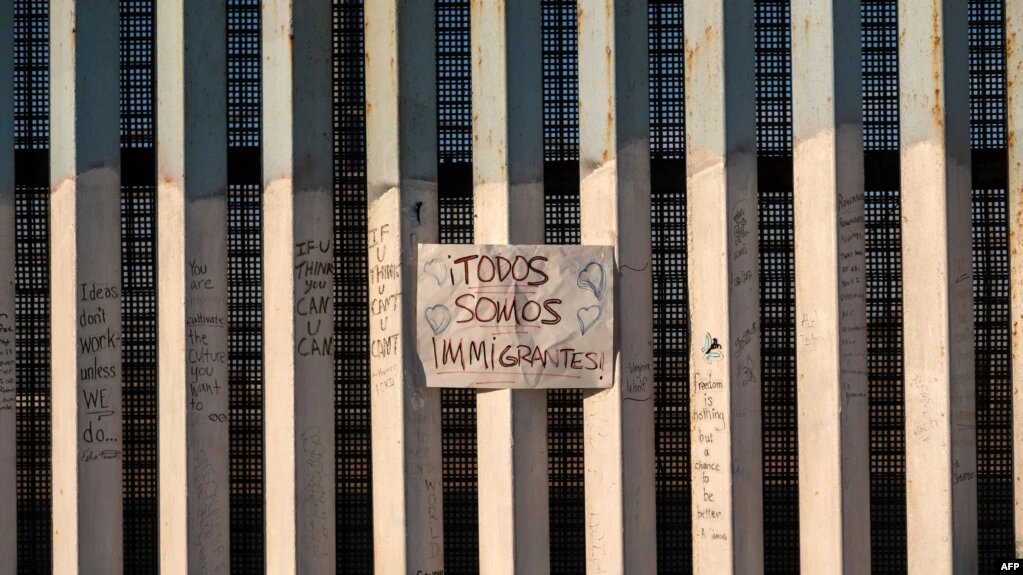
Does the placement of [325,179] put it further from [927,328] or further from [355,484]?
[927,328]

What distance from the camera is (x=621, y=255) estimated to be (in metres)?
4.30

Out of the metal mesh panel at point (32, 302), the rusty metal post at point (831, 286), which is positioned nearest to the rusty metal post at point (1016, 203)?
the rusty metal post at point (831, 286)

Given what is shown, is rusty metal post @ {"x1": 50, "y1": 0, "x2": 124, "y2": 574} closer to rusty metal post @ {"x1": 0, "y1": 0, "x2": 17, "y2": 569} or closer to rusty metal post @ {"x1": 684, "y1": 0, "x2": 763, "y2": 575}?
rusty metal post @ {"x1": 0, "y1": 0, "x2": 17, "y2": 569}

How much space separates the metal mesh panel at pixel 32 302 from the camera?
4.63m

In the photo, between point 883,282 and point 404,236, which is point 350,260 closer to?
point 404,236

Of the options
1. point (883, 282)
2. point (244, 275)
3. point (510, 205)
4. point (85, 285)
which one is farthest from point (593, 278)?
point (85, 285)

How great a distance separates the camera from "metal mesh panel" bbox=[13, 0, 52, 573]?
4633 mm

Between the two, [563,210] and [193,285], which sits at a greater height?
[563,210]

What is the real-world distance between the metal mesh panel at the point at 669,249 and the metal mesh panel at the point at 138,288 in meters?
2.49

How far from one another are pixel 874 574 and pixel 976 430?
0.90m

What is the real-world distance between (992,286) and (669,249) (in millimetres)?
1644

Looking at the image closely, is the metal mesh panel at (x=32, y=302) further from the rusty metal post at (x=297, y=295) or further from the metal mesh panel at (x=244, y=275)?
the rusty metal post at (x=297, y=295)

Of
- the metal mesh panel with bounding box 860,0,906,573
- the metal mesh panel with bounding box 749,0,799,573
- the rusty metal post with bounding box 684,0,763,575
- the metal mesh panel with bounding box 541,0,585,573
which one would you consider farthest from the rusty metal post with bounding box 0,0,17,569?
the metal mesh panel with bounding box 860,0,906,573

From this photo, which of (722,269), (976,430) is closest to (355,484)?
(722,269)
